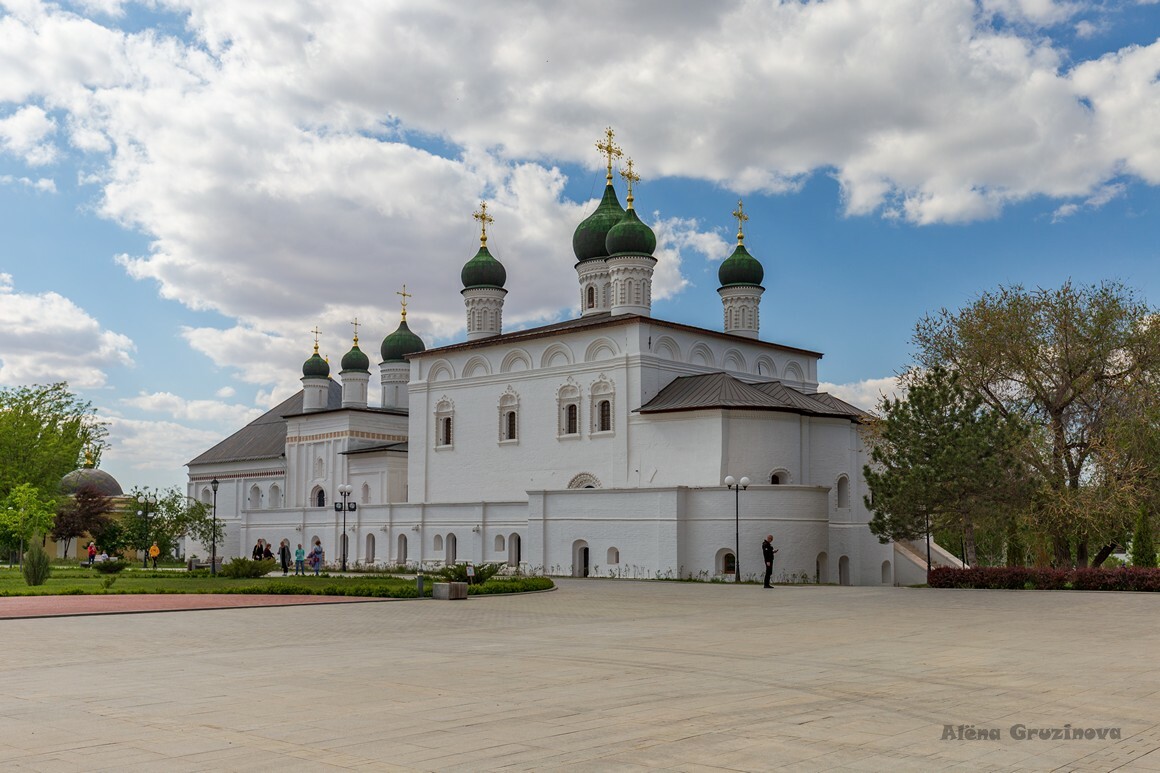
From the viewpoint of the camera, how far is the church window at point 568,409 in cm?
3894

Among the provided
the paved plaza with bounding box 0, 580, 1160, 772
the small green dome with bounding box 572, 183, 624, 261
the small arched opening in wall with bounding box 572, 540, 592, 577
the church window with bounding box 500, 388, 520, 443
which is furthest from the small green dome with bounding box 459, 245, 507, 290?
the paved plaza with bounding box 0, 580, 1160, 772

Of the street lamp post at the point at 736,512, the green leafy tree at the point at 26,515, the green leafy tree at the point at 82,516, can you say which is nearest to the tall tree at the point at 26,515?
the green leafy tree at the point at 26,515

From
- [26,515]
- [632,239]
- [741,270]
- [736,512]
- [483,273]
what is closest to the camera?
[736,512]

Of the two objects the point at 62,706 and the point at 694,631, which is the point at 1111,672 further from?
the point at 62,706

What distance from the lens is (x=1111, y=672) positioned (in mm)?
10141

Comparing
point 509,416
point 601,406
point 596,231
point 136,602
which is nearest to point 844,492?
point 601,406

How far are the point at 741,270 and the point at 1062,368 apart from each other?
17756 millimetres

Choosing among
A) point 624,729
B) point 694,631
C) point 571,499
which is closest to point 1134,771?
point 624,729

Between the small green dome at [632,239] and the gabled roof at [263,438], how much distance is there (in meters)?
23.4

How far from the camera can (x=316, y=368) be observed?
56688mm

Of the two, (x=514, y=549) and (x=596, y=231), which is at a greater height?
(x=596, y=231)

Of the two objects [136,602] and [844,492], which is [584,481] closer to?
[844,492]

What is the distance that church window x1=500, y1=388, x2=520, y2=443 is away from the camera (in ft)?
135

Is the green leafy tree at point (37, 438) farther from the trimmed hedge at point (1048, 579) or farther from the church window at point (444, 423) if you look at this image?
the trimmed hedge at point (1048, 579)
